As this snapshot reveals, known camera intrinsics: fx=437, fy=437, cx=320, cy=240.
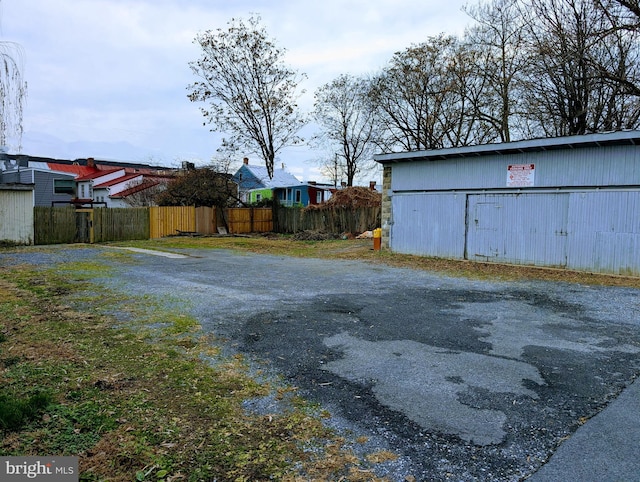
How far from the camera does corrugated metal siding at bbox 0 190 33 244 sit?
1722cm

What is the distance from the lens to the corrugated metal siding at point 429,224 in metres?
13.3

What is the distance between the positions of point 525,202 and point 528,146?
1486mm

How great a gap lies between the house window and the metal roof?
98.2 feet

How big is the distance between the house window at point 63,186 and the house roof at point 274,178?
15132 millimetres

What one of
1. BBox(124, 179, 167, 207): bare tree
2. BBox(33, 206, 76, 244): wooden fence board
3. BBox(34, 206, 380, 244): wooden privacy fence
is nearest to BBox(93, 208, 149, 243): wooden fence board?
BBox(34, 206, 380, 244): wooden privacy fence

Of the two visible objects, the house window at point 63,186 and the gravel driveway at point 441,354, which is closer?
the gravel driveway at point 441,354

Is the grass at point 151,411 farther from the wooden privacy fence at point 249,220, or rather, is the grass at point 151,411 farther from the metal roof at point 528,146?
the wooden privacy fence at point 249,220

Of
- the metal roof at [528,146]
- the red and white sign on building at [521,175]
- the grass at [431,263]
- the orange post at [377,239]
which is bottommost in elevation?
the grass at [431,263]

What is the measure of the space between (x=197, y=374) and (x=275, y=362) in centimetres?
76

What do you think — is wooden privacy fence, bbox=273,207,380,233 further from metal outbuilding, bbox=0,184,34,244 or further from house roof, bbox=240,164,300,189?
metal outbuilding, bbox=0,184,34,244

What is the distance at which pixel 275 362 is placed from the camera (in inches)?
170

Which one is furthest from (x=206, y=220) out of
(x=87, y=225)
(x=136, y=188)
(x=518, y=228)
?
(x=518, y=228)

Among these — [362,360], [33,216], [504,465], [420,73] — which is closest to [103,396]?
[362,360]

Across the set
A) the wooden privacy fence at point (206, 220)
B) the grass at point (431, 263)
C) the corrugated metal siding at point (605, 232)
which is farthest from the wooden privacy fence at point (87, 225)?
the corrugated metal siding at point (605, 232)
